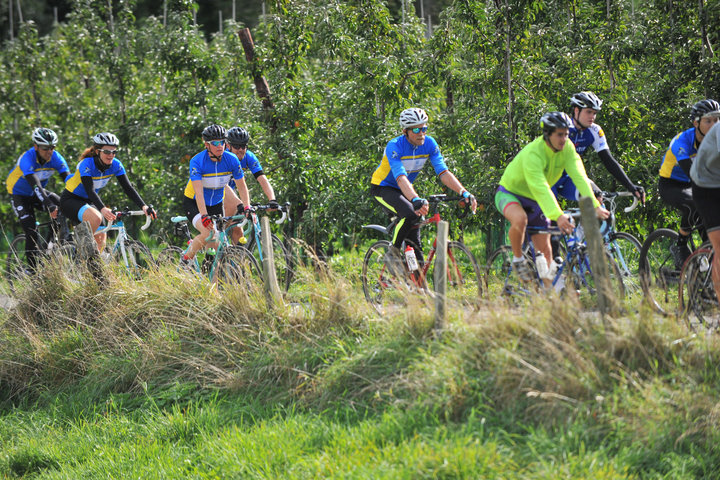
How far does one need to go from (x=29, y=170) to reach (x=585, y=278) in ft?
26.3

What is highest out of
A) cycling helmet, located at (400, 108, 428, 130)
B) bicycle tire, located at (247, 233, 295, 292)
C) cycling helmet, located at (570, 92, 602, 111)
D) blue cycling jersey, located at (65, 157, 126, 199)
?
cycling helmet, located at (570, 92, 602, 111)

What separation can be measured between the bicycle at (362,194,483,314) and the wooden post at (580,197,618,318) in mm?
950

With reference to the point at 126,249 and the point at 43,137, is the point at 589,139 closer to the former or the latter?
the point at 126,249

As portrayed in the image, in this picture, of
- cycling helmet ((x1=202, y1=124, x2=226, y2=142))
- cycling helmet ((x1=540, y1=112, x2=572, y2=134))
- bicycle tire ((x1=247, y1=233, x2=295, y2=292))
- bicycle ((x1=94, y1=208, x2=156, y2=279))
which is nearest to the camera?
cycling helmet ((x1=540, y1=112, x2=572, y2=134))

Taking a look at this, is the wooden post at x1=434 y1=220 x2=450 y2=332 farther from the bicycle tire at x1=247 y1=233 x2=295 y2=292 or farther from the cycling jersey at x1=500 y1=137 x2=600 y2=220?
the bicycle tire at x1=247 y1=233 x2=295 y2=292

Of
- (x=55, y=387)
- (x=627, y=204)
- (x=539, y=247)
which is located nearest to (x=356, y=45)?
(x=627, y=204)

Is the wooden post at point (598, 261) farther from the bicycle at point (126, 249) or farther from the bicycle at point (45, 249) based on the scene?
the bicycle at point (45, 249)

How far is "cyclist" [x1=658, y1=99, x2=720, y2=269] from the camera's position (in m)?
6.91

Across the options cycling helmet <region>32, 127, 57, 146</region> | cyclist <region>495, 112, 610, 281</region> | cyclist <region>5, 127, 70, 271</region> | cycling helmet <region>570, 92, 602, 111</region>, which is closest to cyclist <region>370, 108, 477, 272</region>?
cyclist <region>495, 112, 610, 281</region>

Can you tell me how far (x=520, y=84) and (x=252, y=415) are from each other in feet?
17.8

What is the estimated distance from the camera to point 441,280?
5.90m

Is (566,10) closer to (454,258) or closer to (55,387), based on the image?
(454,258)

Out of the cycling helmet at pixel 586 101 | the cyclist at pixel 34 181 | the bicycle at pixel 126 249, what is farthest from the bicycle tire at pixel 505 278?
the cyclist at pixel 34 181

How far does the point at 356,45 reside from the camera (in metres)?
10.6
